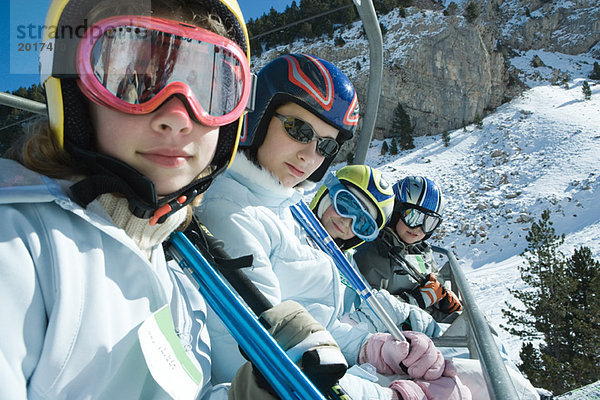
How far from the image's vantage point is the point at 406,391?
1.64 meters

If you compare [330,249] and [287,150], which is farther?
[330,249]

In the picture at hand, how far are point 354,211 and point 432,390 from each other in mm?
1936

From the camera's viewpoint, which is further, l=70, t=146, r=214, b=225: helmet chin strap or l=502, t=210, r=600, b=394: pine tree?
l=502, t=210, r=600, b=394: pine tree

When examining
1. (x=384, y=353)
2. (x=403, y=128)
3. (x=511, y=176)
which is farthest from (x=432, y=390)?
(x=403, y=128)

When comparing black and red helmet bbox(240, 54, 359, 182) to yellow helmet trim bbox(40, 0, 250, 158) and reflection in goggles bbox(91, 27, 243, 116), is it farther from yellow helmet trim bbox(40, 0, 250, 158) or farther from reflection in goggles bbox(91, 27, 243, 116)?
yellow helmet trim bbox(40, 0, 250, 158)

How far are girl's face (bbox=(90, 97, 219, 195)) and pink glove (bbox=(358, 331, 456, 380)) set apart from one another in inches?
57.5

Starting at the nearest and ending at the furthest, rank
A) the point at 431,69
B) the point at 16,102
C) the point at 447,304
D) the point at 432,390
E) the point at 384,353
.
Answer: the point at 432,390 < the point at 384,353 < the point at 16,102 < the point at 447,304 < the point at 431,69

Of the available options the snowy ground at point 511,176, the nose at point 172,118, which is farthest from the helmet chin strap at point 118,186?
the snowy ground at point 511,176

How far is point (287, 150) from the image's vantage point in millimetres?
2098

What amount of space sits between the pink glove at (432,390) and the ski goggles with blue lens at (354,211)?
1.71m

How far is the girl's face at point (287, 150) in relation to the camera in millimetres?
2100

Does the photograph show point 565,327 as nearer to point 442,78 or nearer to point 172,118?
point 172,118

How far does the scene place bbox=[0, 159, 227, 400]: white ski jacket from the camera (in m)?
0.75

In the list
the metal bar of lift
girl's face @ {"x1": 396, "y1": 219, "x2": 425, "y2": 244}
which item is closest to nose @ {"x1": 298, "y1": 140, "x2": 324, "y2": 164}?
the metal bar of lift
